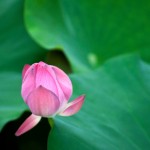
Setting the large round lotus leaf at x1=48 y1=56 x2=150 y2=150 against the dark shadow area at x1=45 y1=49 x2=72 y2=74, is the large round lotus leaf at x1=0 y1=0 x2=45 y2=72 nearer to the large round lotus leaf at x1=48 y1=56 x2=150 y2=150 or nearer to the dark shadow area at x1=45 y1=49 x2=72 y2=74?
the dark shadow area at x1=45 y1=49 x2=72 y2=74

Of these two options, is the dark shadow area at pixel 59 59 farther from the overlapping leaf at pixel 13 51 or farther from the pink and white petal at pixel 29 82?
the pink and white petal at pixel 29 82

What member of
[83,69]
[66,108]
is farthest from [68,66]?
[66,108]

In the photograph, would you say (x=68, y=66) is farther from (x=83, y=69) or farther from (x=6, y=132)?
(x=6, y=132)

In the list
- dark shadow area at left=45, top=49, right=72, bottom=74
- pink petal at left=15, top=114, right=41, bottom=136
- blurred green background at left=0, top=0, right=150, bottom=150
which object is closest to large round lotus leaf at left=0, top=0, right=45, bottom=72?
blurred green background at left=0, top=0, right=150, bottom=150

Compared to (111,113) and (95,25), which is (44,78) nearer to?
(111,113)

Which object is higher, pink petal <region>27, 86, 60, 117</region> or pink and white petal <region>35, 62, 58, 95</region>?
Answer: pink and white petal <region>35, 62, 58, 95</region>

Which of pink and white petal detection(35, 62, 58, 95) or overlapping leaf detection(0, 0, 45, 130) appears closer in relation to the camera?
pink and white petal detection(35, 62, 58, 95)
